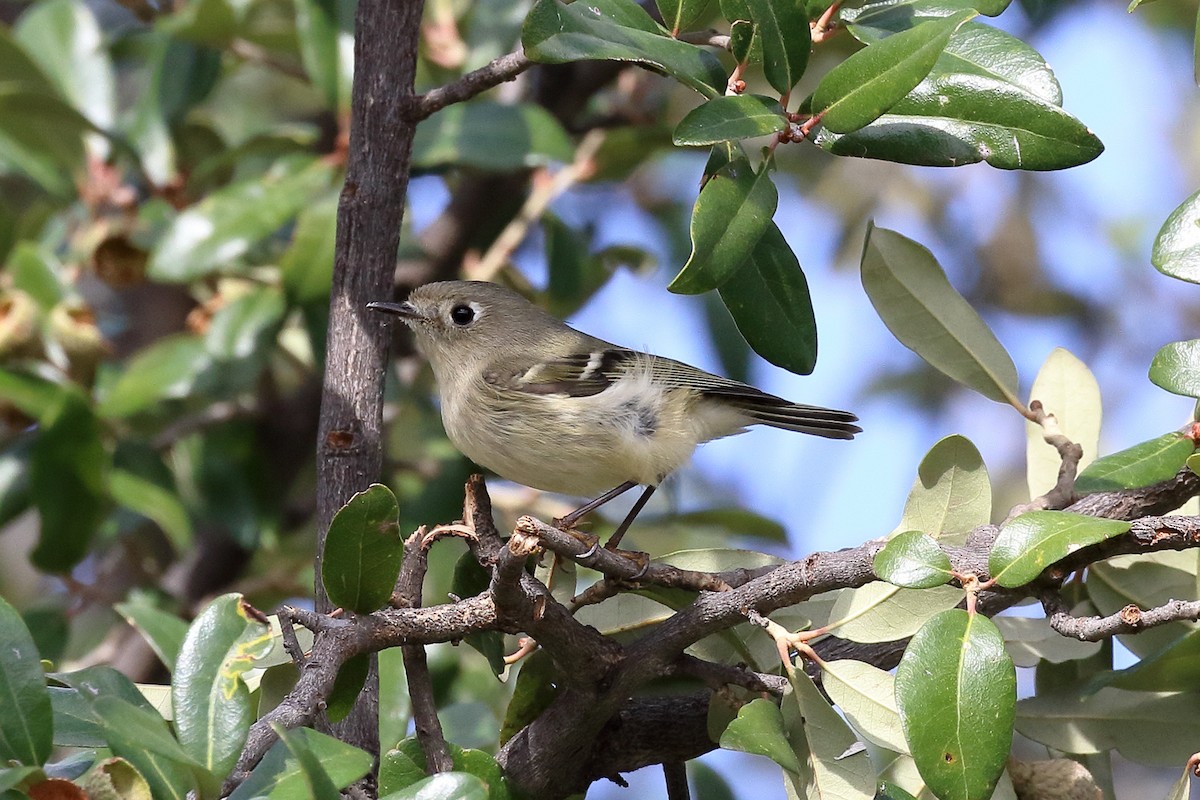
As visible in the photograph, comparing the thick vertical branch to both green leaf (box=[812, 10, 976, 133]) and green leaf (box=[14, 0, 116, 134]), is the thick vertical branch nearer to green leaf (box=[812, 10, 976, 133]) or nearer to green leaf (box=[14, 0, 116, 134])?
green leaf (box=[812, 10, 976, 133])

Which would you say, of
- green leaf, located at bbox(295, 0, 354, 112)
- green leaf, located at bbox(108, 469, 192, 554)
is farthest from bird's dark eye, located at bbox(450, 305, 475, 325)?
green leaf, located at bbox(108, 469, 192, 554)

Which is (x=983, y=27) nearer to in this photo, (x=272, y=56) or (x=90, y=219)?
(x=272, y=56)

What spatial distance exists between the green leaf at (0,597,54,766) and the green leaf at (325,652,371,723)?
1.09 feet

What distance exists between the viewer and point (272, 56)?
9.66 ft

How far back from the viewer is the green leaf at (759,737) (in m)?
1.34

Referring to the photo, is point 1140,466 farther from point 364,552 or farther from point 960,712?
point 364,552

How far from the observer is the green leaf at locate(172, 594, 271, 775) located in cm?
120

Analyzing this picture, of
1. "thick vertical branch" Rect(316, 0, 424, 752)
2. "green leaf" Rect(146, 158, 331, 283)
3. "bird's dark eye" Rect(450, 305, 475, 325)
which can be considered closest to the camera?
"thick vertical branch" Rect(316, 0, 424, 752)

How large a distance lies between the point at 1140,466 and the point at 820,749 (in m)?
0.51

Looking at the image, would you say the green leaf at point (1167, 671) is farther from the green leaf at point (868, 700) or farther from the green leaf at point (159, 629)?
the green leaf at point (159, 629)

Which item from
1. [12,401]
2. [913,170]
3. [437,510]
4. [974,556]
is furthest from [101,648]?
[913,170]

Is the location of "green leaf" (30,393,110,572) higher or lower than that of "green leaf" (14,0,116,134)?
lower

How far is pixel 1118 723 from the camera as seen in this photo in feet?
5.26

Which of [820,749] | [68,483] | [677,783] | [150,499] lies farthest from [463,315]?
[820,749]
